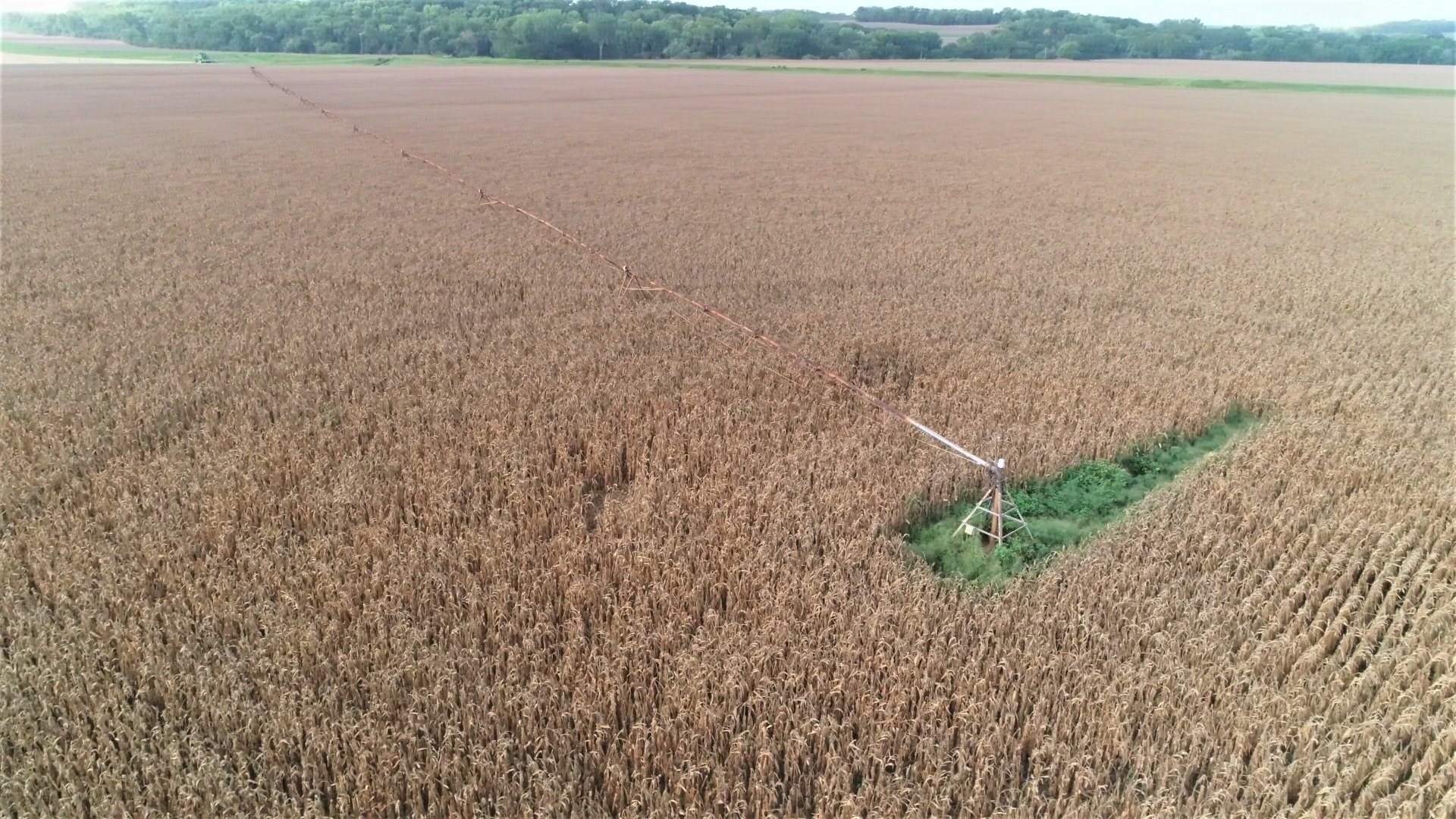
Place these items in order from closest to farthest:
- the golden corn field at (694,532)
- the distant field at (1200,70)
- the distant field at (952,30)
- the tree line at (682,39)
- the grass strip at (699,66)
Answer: the golden corn field at (694,532), the grass strip at (699,66), the distant field at (1200,70), the tree line at (682,39), the distant field at (952,30)

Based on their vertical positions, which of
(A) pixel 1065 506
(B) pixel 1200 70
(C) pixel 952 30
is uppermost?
(C) pixel 952 30

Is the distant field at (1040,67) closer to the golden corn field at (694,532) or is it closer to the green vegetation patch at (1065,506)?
the golden corn field at (694,532)

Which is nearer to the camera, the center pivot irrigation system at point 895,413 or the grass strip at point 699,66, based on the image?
the center pivot irrigation system at point 895,413

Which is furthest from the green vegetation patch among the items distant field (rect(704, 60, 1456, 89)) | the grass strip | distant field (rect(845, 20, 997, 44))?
distant field (rect(845, 20, 997, 44))

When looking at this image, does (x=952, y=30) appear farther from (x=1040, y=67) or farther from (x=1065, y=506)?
(x=1065, y=506)

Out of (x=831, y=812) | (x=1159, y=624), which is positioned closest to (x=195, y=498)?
(x=831, y=812)

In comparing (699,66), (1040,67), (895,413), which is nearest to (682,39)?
(699,66)

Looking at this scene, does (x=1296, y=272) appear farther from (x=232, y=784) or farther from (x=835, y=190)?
(x=232, y=784)

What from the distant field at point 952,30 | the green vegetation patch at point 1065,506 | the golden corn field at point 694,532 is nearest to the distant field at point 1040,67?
the distant field at point 952,30
